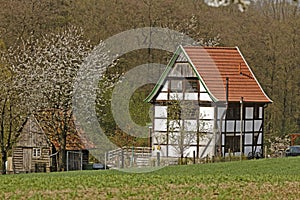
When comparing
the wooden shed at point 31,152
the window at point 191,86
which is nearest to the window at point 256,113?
the window at point 191,86

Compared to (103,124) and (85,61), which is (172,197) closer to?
(85,61)

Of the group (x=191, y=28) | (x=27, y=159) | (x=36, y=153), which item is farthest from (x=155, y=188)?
(x=191, y=28)

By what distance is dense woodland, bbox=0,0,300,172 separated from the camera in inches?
1811

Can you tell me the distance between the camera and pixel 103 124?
143 ft

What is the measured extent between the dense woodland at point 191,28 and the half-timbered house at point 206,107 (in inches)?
237

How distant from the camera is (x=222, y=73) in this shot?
39.9 meters

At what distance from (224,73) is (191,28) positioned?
955 centimetres

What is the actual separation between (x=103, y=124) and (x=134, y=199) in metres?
29.0

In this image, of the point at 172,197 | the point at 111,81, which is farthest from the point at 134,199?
the point at 111,81

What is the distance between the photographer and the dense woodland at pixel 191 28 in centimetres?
4600

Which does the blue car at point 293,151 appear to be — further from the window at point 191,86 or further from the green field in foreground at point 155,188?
the green field in foreground at point 155,188

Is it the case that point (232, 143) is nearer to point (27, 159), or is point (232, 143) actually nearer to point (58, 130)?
point (58, 130)

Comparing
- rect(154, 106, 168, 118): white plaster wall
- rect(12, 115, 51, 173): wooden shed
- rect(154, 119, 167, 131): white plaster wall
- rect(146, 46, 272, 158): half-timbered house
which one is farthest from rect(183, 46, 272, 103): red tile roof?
rect(12, 115, 51, 173): wooden shed

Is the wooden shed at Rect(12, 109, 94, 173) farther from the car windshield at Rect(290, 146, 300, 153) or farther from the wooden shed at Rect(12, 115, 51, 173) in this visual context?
the car windshield at Rect(290, 146, 300, 153)
